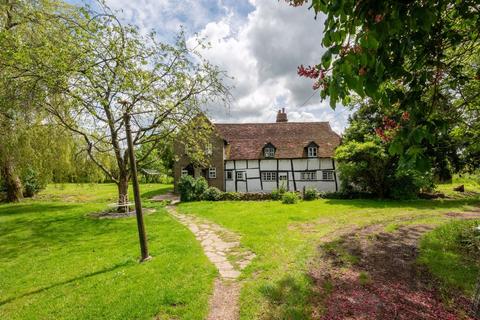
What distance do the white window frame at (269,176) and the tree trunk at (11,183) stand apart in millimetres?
18288

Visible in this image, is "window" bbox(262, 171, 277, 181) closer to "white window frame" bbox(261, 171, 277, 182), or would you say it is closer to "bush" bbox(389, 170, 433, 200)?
"white window frame" bbox(261, 171, 277, 182)

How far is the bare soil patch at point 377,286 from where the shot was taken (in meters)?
4.29

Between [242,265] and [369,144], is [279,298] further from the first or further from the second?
[369,144]

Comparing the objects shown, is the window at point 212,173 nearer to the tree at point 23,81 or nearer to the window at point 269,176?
the window at point 269,176

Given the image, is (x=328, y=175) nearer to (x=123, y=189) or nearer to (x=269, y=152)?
(x=269, y=152)

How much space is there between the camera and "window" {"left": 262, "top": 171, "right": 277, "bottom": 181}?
2356 cm

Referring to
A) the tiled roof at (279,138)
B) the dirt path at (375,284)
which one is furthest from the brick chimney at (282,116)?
the dirt path at (375,284)

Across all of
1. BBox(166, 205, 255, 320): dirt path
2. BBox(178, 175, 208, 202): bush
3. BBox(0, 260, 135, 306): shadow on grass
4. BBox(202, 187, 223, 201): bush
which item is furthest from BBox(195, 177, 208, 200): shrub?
BBox(0, 260, 135, 306): shadow on grass

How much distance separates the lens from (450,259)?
21.3 ft

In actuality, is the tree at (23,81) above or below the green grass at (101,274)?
above

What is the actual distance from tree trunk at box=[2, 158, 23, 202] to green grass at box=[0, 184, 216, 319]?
7.21 meters

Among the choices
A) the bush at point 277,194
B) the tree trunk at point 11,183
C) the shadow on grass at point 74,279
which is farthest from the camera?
the bush at point 277,194

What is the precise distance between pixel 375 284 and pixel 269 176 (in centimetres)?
1843

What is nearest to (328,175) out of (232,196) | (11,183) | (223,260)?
(232,196)
